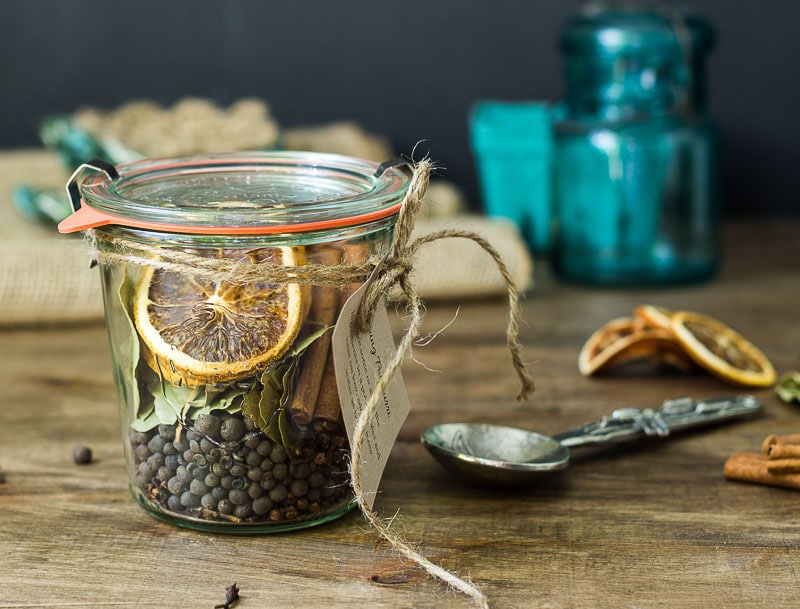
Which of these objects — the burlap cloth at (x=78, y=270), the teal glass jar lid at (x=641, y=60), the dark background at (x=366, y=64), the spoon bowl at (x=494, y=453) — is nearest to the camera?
the spoon bowl at (x=494, y=453)

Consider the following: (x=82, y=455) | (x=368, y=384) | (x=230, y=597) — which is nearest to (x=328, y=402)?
(x=368, y=384)

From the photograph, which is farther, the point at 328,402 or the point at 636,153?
the point at 636,153

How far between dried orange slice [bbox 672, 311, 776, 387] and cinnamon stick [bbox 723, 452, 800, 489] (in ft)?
0.62

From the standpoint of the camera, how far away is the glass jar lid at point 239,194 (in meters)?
0.61

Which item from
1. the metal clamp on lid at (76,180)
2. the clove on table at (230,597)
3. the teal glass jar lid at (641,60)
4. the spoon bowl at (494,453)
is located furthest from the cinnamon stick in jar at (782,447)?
the teal glass jar lid at (641,60)

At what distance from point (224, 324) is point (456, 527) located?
21 centimetres

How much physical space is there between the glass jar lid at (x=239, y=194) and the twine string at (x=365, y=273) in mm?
19

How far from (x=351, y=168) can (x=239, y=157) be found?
0.09 metres

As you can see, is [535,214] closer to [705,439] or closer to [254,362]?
[705,439]

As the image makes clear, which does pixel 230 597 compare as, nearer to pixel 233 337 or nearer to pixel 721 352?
pixel 233 337

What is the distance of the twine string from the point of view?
0.61 m

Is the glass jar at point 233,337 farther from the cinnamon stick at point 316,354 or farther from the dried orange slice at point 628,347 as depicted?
the dried orange slice at point 628,347

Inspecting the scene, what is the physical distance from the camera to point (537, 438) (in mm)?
774

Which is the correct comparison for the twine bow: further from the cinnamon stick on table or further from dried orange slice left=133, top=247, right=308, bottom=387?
the cinnamon stick on table
